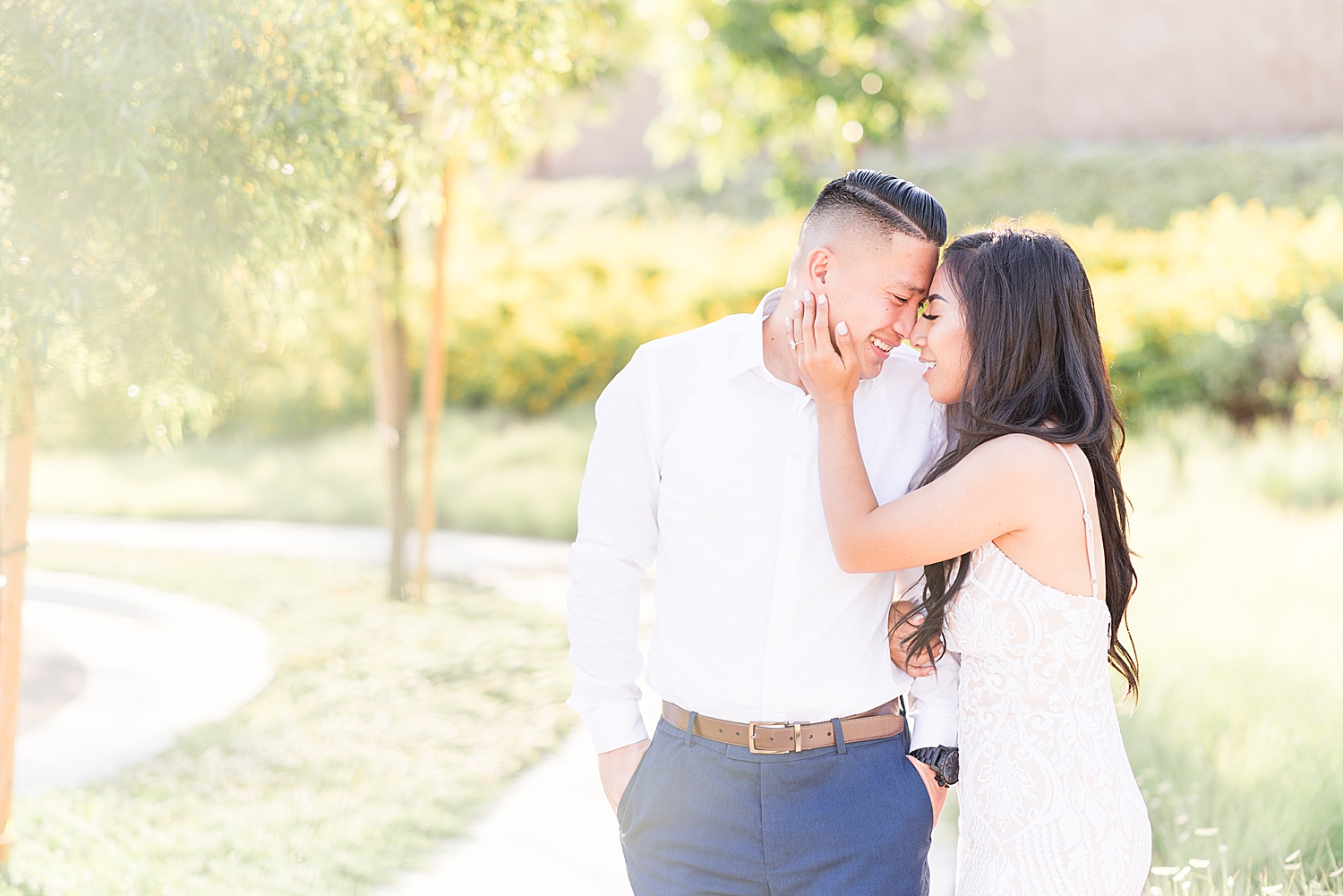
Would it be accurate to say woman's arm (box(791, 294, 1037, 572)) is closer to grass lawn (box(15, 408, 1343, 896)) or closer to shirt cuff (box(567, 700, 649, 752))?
shirt cuff (box(567, 700, 649, 752))

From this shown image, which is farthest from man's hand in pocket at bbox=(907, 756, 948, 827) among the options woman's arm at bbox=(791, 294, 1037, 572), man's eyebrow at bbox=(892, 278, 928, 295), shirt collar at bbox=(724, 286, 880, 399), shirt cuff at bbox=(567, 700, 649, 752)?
man's eyebrow at bbox=(892, 278, 928, 295)

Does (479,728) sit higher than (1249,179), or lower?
lower

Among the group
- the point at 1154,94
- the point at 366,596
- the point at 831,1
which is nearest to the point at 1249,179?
the point at 1154,94

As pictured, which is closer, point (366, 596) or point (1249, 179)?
point (366, 596)

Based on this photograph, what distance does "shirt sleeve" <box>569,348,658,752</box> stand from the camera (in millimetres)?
2322

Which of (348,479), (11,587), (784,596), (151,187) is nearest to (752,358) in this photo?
(784,596)

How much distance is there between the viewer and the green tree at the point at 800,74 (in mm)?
9883

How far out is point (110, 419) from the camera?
520 inches

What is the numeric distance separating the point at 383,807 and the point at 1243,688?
3369mm

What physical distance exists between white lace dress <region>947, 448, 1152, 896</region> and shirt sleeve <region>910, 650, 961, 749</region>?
0.44ft

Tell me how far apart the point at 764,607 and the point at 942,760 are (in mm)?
491

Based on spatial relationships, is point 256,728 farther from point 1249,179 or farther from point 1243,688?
point 1249,179

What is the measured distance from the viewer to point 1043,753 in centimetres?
211

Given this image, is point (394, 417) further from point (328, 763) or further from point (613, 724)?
point (613, 724)
